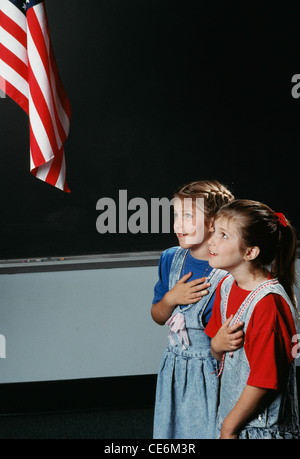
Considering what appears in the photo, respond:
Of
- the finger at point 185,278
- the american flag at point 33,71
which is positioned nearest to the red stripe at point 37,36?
the american flag at point 33,71

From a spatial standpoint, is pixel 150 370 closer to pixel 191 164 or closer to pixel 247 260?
pixel 191 164

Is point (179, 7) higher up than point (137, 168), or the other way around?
point (179, 7)

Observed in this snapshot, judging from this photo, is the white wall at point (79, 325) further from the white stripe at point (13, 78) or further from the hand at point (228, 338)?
the hand at point (228, 338)

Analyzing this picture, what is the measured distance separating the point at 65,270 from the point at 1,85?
3.75 feet

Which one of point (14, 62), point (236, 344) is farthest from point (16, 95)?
point (236, 344)

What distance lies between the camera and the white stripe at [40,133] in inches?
75.0

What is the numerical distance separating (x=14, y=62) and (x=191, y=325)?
111cm

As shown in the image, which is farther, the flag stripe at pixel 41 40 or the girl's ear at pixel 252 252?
the flag stripe at pixel 41 40

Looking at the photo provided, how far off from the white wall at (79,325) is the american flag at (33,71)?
982 millimetres

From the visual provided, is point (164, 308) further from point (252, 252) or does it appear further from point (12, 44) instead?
point (12, 44)

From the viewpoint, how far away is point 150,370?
9.73 ft

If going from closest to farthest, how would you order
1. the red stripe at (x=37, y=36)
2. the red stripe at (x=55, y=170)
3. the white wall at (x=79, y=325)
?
the red stripe at (x=37, y=36) < the red stripe at (x=55, y=170) < the white wall at (x=79, y=325)
